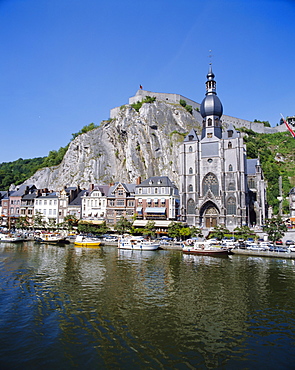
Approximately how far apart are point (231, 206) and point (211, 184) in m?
6.67

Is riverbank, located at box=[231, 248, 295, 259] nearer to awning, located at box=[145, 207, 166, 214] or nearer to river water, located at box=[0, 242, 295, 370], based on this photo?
river water, located at box=[0, 242, 295, 370]

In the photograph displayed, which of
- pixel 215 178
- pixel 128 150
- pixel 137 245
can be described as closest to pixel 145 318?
pixel 137 245

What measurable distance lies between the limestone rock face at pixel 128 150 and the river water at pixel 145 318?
5939 cm

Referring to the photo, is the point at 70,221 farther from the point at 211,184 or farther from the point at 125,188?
the point at 211,184

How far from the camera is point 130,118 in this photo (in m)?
99.6

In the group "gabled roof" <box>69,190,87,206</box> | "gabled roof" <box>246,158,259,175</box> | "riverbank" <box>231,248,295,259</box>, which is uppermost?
"gabled roof" <box>246,158,259,175</box>

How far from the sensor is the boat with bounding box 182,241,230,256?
1786 inches

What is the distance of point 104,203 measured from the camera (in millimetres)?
70188

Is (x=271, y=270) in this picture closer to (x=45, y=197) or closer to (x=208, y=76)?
(x=208, y=76)

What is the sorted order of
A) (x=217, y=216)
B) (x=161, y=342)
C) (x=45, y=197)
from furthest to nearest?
(x=45, y=197)
(x=217, y=216)
(x=161, y=342)

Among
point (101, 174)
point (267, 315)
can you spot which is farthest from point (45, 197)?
point (267, 315)

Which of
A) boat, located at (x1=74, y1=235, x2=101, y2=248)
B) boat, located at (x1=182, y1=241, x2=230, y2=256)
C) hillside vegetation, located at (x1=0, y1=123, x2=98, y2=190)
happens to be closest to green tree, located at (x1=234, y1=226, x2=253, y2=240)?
boat, located at (x1=182, y1=241, x2=230, y2=256)

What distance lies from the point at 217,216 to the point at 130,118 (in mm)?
50131

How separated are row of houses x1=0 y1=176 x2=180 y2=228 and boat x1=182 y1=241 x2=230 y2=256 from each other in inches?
586
